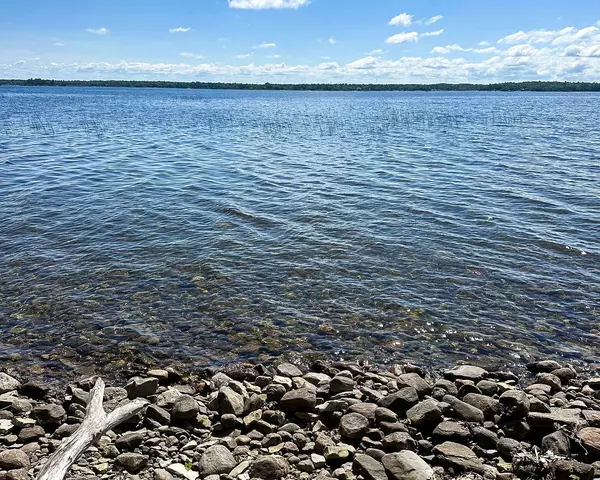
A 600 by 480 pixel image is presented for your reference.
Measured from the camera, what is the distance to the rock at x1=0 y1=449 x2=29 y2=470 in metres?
6.39

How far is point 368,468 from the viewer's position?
20.7ft

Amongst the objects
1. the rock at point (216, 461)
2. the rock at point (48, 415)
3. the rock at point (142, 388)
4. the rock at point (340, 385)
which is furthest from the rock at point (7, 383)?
the rock at point (340, 385)

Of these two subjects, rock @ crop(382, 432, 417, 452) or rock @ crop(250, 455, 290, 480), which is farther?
rock @ crop(382, 432, 417, 452)

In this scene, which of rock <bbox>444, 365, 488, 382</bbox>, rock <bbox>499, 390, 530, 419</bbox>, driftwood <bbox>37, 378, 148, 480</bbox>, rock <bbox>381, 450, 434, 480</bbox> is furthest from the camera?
rock <bbox>444, 365, 488, 382</bbox>

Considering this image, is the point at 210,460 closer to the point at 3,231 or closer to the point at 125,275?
the point at 125,275

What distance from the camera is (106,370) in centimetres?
934

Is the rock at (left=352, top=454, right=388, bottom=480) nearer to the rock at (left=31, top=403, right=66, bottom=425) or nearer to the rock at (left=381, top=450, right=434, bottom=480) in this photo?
the rock at (left=381, top=450, right=434, bottom=480)

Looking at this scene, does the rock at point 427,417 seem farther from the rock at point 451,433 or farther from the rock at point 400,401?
the rock at point 400,401

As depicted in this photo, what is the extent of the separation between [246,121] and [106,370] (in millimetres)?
59001

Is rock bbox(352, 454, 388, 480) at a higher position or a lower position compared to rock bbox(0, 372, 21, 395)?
higher

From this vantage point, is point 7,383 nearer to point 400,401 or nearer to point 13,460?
point 13,460

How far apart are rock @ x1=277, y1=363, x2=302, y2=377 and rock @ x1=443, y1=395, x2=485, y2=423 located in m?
2.56

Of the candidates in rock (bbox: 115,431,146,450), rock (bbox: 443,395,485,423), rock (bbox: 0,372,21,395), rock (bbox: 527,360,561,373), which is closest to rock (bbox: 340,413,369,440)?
rock (bbox: 443,395,485,423)

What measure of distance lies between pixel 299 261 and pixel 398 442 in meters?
7.91
